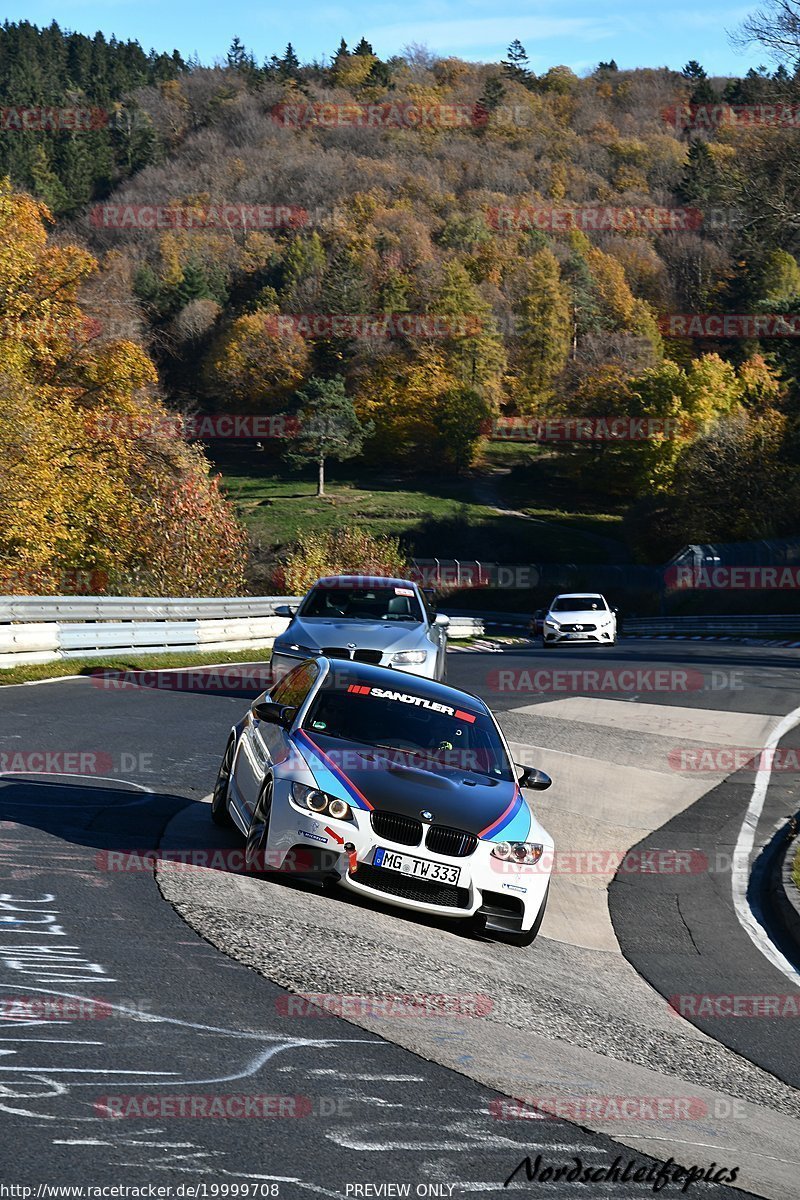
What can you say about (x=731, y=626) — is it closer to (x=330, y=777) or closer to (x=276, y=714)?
(x=276, y=714)

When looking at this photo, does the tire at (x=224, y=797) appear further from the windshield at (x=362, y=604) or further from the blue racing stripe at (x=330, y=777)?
the windshield at (x=362, y=604)

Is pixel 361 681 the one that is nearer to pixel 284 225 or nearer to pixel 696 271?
pixel 696 271

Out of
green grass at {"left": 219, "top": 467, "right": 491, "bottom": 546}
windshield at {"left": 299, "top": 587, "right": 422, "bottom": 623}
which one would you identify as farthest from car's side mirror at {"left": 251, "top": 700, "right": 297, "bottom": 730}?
green grass at {"left": 219, "top": 467, "right": 491, "bottom": 546}

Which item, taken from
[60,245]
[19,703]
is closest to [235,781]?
[19,703]

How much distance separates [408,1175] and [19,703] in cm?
1330

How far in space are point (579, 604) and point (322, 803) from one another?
3004 cm

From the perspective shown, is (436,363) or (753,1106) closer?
(753,1106)

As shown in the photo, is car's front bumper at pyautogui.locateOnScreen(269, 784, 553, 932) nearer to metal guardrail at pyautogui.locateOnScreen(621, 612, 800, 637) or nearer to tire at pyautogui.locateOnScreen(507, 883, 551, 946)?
tire at pyautogui.locateOnScreen(507, 883, 551, 946)

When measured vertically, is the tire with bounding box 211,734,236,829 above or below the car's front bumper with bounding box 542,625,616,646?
above

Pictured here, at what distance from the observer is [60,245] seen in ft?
140

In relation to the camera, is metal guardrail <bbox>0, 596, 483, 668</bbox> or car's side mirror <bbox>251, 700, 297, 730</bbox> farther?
metal guardrail <bbox>0, 596, 483, 668</bbox>

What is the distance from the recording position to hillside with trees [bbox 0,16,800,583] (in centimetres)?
6475

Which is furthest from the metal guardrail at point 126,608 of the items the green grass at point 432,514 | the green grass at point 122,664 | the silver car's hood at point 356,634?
the green grass at point 432,514

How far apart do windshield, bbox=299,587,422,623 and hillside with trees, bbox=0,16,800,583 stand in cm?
2445
